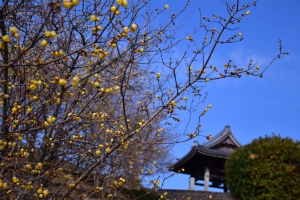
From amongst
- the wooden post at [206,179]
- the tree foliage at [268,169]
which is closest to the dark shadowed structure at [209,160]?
the wooden post at [206,179]

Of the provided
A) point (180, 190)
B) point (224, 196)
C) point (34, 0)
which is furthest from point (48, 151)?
point (180, 190)

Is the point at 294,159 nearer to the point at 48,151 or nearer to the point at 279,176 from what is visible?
the point at 279,176

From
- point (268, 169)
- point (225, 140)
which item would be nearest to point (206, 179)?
point (225, 140)

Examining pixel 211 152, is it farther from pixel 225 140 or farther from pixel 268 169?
pixel 268 169

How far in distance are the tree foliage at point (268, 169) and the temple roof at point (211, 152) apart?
18.2 feet

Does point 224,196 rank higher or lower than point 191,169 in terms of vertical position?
lower

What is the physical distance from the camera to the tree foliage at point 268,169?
12.0 metres

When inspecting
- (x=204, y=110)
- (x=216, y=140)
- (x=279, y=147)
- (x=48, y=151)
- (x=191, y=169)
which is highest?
(x=216, y=140)

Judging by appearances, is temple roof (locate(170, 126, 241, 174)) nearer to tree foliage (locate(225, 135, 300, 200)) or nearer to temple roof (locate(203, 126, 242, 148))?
temple roof (locate(203, 126, 242, 148))

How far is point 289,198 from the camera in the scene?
38.5 ft

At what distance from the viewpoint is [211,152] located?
19344 millimetres

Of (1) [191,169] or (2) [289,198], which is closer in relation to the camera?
(2) [289,198]

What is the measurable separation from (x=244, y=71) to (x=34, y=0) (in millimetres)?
3266

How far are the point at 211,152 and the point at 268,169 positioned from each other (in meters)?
6.97
